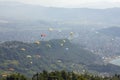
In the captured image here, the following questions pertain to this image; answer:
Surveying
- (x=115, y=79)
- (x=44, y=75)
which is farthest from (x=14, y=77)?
(x=115, y=79)

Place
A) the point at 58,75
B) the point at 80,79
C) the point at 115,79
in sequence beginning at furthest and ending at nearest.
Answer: the point at 115,79
the point at 58,75
the point at 80,79

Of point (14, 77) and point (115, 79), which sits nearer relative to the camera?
point (14, 77)

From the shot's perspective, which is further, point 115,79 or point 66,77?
point 115,79

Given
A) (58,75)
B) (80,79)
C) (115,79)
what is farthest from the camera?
(115,79)

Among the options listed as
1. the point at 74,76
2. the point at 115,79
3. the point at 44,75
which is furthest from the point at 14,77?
the point at 115,79

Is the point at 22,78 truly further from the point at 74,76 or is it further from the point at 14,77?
the point at 74,76

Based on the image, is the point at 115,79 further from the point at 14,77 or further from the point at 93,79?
the point at 14,77

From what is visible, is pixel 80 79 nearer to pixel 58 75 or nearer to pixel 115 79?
pixel 58 75

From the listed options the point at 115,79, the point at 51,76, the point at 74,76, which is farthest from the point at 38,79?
the point at 115,79
